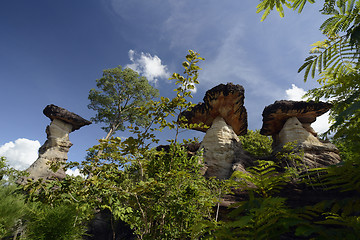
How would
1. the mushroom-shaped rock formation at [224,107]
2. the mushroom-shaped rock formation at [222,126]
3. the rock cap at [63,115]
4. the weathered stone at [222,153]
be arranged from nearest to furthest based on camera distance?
the weathered stone at [222,153] → the mushroom-shaped rock formation at [222,126] → the mushroom-shaped rock formation at [224,107] → the rock cap at [63,115]

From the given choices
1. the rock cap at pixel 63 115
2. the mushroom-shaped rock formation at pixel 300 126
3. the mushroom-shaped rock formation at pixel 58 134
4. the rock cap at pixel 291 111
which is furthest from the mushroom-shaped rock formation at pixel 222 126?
the mushroom-shaped rock formation at pixel 58 134

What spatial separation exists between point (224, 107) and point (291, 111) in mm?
5122

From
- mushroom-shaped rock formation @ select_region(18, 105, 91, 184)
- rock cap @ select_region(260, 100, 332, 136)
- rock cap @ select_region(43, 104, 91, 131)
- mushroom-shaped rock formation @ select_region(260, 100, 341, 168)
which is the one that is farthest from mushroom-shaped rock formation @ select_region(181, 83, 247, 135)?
mushroom-shaped rock formation @ select_region(18, 105, 91, 184)

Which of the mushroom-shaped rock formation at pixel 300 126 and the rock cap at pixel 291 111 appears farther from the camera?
the rock cap at pixel 291 111

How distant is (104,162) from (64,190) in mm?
710

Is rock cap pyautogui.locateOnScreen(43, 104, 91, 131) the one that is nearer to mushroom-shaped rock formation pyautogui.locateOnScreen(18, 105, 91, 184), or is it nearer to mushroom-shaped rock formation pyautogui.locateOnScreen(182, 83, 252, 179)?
mushroom-shaped rock formation pyautogui.locateOnScreen(18, 105, 91, 184)

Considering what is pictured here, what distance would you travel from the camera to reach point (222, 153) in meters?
12.0

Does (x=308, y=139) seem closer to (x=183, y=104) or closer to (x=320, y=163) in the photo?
(x=320, y=163)

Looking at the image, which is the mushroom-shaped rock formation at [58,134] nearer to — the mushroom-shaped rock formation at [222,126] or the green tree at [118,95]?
the green tree at [118,95]

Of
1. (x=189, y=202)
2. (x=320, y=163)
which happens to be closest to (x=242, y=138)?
(x=320, y=163)

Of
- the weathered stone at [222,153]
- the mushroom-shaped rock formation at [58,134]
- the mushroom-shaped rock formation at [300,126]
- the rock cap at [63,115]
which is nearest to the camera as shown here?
the mushroom-shaped rock formation at [300,126]

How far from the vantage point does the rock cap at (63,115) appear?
1741cm

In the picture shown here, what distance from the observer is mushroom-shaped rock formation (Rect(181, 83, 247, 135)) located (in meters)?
12.6

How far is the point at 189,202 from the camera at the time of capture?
2959 mm
